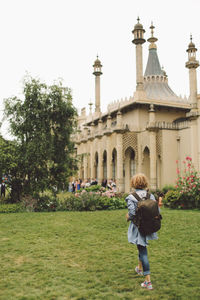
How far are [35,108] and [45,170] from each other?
3.31 m

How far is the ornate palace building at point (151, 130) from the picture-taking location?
25328mm

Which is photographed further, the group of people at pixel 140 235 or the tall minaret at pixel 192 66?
the tall minaret at pixel 192 66

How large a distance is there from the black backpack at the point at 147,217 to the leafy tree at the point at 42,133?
36.0ft

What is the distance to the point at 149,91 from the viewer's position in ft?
104

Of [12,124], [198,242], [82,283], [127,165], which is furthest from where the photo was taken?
[127,165]

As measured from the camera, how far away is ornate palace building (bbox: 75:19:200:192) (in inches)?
997

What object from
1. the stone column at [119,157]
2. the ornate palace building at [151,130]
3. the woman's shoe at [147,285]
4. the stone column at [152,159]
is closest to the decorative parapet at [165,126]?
the ornate palace building at [151,130]

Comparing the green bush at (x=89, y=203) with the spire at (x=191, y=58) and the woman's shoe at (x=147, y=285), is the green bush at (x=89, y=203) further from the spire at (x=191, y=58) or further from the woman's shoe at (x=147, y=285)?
the spire at (x=191, y=58)

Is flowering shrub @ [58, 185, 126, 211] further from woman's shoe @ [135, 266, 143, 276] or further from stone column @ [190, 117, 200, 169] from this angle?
woman's shoe @ [135, 266, 143, 276]

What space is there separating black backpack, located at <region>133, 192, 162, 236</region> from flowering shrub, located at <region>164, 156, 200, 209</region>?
10.2m

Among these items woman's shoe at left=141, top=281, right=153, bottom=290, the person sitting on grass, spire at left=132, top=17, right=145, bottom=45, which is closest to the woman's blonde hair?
the person sitting on grass

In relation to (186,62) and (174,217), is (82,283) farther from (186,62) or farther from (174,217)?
(186,62)

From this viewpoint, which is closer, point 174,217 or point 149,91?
point 174,217

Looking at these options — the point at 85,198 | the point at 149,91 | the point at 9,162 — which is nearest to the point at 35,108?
the point at 9,162
